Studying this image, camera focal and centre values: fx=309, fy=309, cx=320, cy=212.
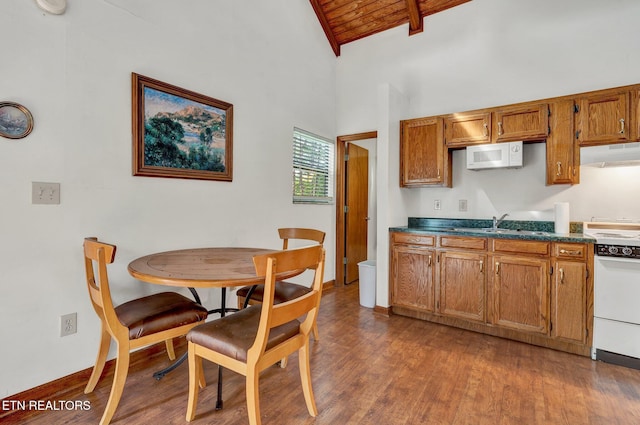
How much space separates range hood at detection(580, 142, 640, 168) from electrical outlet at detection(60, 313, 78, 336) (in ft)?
13.0

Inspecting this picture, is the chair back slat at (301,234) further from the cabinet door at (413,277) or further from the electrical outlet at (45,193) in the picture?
the electrical outlet at (45,193)

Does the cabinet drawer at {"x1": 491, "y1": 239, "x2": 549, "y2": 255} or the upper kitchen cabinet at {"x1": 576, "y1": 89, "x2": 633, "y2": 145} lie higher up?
the upper kitchen cabinet at {"x1": 576, "y1": 89, "x2": 633, "y2": 145}

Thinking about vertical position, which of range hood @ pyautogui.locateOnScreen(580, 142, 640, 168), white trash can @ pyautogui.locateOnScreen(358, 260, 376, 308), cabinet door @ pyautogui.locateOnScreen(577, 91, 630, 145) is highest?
cabinet door @ pyautogui.locateOnScreen(577, 91, 630, 145)

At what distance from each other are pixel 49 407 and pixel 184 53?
2.51 metres

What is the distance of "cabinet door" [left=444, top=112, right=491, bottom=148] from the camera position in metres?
3.01

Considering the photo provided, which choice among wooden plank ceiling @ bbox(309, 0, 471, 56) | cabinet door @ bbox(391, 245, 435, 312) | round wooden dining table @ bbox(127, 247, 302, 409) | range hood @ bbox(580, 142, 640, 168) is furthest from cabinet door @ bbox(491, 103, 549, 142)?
round wooden dining table @ bbox(127, 247, 302, 409)

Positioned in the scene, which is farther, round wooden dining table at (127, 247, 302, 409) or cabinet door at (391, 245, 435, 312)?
cabinet door at (391, 245, 435, 312)

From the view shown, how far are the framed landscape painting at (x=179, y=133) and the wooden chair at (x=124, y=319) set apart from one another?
809 millimetres

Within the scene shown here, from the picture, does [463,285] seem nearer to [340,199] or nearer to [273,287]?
[340,199]

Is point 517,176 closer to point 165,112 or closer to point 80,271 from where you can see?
point 165,112

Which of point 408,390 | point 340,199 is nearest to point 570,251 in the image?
point 408,390

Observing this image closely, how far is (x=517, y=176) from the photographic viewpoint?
313 centimetres

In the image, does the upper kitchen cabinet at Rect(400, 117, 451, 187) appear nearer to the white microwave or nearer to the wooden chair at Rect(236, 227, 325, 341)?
the white microwave

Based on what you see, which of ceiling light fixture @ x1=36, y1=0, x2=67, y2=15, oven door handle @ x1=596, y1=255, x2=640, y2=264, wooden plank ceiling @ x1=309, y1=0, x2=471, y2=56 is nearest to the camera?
ceiling light fixture @ x1=36, y1=0, x2=67, y2=15
